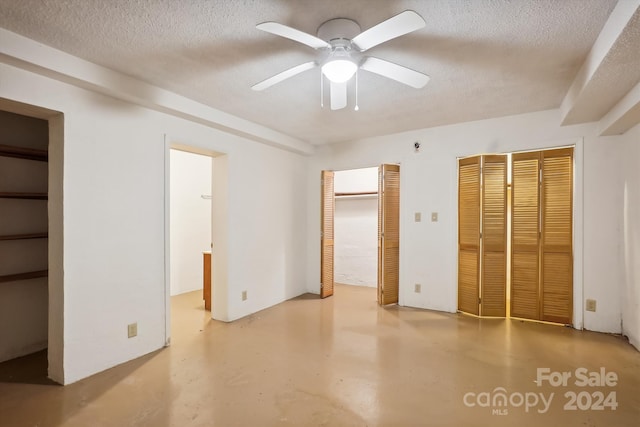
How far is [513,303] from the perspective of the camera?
3689 mm

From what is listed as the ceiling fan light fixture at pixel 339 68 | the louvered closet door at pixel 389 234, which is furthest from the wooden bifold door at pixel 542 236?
the ceiling fan light fixture at pixel 339 68

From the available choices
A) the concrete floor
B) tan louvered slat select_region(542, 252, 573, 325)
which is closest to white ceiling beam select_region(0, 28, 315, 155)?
the concrete floor

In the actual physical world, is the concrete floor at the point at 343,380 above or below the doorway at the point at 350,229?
below

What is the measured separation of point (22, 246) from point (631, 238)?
5426 mm

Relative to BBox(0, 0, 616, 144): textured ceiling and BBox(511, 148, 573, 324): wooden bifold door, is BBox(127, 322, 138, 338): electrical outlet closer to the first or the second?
BBox(0, 0, 616, 144): textured ceiling

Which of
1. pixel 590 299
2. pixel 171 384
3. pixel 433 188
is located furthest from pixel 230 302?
pixel 590 299

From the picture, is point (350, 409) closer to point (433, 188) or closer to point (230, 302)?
point (230, 302)

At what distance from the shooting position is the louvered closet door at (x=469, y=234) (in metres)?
3.78

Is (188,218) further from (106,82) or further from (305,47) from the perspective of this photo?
(305,47)

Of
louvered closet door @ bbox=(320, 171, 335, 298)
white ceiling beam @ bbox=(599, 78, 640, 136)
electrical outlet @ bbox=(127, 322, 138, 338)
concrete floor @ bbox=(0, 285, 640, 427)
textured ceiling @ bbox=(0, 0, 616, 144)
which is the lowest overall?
concrete floor @ bbox=(0, 285, 640, 427)

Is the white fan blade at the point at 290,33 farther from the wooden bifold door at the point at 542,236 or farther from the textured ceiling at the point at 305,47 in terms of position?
the wooden bifold door at the point at 542,236

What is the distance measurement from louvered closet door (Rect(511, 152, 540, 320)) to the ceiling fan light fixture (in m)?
2.66

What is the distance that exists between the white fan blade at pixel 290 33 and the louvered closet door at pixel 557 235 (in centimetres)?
299

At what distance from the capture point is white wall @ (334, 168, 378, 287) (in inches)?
221
